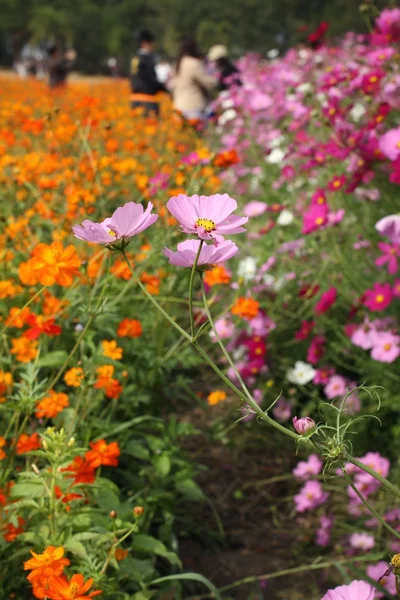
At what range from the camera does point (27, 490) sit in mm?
1386

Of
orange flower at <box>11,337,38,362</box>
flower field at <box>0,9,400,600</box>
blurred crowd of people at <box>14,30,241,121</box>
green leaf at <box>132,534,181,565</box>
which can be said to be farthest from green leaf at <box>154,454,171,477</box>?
blurred crowd of people at <box>14,30,241,121</box>

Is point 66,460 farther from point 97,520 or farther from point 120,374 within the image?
point 120,374

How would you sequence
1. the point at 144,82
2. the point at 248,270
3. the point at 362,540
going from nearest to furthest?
the point at 362,540 → the point at 248,270 → the point at 144,82

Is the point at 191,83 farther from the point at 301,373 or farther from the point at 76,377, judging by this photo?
the point at 76,377

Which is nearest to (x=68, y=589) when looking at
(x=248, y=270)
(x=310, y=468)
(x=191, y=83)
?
(x=310, y=468)

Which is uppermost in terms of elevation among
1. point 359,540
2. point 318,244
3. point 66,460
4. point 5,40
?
point 66,460

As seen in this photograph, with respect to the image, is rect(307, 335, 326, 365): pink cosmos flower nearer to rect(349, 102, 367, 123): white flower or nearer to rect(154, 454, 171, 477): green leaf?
rect(154, 454, 171, 477): green leaf

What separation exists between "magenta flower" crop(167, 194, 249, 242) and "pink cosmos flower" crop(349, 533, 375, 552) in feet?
4.44

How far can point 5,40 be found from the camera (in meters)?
46.5

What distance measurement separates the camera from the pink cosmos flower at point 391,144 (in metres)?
2.10

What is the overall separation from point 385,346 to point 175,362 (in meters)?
0.58

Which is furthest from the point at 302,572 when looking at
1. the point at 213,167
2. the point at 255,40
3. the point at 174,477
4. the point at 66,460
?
the point at 255,40

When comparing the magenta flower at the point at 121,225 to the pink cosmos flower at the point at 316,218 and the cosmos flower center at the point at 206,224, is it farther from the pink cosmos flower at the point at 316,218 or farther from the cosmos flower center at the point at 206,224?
the pink cosmos flower at the point at 316,218

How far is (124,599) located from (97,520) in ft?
0.56
